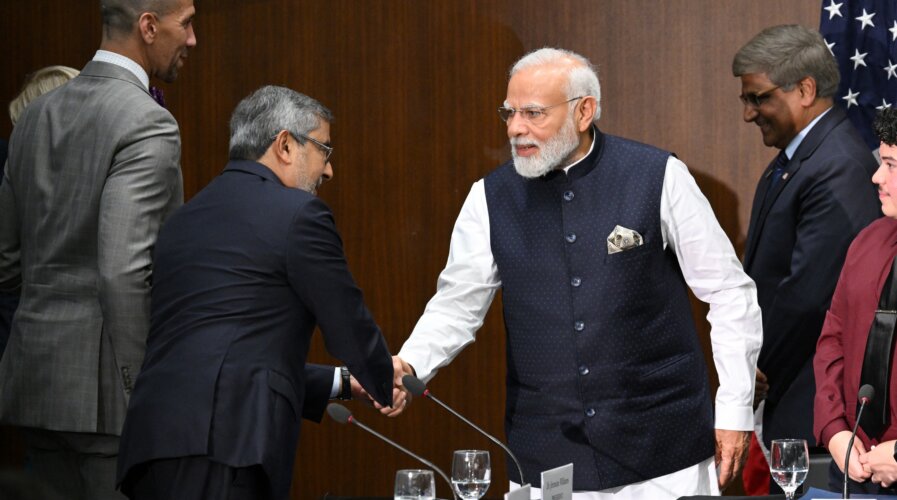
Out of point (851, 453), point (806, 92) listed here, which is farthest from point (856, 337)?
point (806, 92)

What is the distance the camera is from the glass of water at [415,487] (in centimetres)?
222

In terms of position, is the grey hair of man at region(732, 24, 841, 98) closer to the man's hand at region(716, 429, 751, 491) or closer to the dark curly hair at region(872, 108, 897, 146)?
the dark curly hair at region(872, 108, 897, 146)

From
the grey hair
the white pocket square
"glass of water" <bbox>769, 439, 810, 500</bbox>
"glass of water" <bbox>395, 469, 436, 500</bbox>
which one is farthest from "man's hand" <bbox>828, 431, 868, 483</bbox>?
the grey hair

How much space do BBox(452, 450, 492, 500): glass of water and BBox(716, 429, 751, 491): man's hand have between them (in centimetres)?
83

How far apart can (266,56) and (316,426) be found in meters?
1.49

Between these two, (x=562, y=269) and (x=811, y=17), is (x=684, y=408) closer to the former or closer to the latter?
(x=562, y=269)

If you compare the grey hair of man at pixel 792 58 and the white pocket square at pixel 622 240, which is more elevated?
the grey hair of man at pixel 792 58

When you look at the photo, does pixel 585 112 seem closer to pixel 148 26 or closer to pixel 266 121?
pixel 266 121

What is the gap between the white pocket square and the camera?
2.96m

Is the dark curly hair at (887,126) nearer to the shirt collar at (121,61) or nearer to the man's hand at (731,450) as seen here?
the man's hand at (731,450)

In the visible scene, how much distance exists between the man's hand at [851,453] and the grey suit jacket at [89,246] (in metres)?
1.62

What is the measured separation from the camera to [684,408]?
2986mm

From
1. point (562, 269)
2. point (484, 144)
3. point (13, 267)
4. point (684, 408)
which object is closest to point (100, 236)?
point (13, 267)

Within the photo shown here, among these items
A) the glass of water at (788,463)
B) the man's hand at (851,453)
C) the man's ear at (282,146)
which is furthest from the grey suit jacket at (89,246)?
the man's hand at (851,453)
